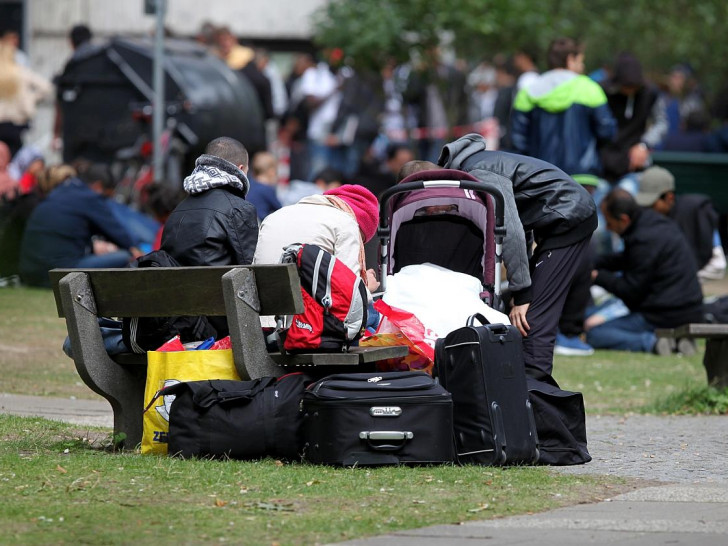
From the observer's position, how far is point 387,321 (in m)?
7.84

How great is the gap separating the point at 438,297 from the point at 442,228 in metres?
0.68

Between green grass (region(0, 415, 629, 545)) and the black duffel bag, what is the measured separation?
0.41 feet

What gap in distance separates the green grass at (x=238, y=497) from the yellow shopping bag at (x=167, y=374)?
0.23m

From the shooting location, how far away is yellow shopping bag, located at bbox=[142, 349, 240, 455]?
738 centimetres

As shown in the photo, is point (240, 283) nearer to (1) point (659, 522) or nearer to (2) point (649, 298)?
(1) point (659, 522)

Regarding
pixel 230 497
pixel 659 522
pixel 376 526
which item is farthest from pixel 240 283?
pixel 659 522

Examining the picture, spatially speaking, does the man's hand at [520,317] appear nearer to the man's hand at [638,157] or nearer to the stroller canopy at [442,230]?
the stroller canopy at [442,230]

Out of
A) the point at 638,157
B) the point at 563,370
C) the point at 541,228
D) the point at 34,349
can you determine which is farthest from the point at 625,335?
the point at 541,228

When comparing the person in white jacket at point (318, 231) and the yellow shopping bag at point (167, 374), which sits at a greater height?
the person in white jacket at point (318, 231)

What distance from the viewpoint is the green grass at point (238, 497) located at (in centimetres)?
559

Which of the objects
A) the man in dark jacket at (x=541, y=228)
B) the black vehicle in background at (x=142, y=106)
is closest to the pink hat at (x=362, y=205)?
the man in dark jacket at (x=541, y=228)

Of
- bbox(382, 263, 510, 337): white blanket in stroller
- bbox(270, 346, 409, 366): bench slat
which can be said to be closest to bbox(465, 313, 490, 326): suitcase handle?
bbox(382, 263, 510, 337): white blanket in stroller

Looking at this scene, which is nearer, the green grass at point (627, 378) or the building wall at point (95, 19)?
the green grass at point (627, 378)

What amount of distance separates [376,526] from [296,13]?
73.4 ft
